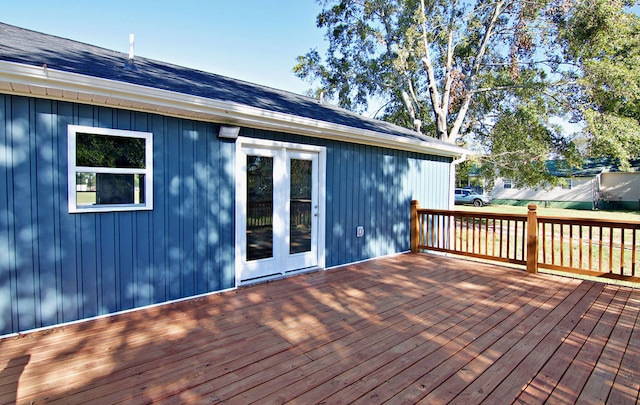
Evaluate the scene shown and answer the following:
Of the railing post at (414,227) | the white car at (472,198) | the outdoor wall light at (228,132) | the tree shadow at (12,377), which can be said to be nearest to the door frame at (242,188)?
the outdoor wall light at (228,132)

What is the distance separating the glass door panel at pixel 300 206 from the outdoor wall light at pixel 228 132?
0.96 m

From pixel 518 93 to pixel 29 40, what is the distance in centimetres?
1288

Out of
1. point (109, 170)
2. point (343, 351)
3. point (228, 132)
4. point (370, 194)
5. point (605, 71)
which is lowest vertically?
point (343, 351)

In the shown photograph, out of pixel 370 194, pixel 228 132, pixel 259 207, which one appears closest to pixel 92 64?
pixel 228 132

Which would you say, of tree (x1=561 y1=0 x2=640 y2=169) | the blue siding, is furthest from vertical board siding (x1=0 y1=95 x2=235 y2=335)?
tree (x1=561 y1=0 x2=640 y2=169)

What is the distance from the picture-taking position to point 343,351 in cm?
249

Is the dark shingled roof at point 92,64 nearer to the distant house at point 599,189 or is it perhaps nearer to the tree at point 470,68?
the tree at point 470,68

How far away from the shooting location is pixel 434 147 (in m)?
6.20

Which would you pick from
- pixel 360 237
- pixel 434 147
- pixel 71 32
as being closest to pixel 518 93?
pixel 434 147

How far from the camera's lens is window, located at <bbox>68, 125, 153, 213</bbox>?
2904mm

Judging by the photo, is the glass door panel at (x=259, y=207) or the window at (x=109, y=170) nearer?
the window at (x=109, y=170)

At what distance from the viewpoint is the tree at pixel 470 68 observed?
1088cm

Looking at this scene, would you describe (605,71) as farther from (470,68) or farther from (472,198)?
(472,198)

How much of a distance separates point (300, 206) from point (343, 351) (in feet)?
7.98
